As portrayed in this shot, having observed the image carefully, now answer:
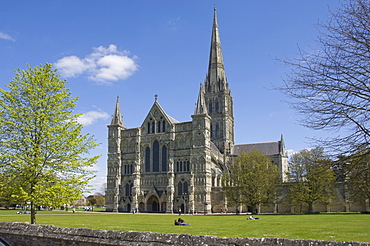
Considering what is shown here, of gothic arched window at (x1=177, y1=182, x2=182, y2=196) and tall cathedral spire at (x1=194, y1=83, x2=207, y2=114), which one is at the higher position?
tall cathedral spire at (x1=194, y1=83, x2=207, y2=114)

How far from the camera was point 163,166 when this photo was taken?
68.9 m

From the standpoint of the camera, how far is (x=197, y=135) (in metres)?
66.2

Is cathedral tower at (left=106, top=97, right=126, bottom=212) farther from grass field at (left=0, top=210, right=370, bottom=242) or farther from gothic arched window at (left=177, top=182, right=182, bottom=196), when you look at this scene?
grass field at (left=0, top=210, right=370, bottom=242)

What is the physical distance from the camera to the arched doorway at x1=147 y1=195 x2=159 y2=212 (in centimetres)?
6794

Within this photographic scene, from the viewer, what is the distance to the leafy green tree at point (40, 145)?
69.2 ft

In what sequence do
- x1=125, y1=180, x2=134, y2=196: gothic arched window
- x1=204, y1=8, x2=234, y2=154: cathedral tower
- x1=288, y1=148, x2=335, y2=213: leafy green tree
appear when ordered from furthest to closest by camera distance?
1. x1=204, y1=8, x2=234, y2=154: cathedral tower
2. x1=125, y1=180, x2=134, y2=196: gothic arched window
3. x1=288, y1=148, x2=335, y2=213: leafy green tree

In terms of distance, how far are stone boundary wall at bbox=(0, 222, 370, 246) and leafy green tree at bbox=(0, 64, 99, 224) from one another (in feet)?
22.4

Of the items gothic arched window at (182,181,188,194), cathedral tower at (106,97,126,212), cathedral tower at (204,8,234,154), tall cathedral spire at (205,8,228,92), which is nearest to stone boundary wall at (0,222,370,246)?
gothic arched window at (182,181,188,194)

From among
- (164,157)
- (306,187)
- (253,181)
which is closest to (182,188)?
(164,157)

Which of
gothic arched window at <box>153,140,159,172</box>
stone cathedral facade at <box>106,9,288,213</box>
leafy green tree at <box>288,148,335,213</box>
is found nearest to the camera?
leafy green tree at <box>288,148,335,213</box>

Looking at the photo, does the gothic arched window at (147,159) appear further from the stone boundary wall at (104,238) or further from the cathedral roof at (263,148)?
the stone boundary wall at (104,238)

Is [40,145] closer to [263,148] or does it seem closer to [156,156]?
[156,156]

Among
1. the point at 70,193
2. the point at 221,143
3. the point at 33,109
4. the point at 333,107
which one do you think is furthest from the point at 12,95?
the point at 221,143

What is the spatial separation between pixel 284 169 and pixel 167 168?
33862 millimetres
